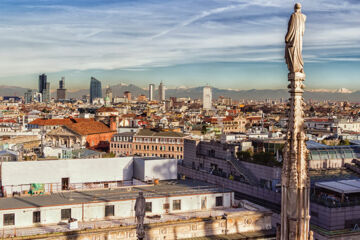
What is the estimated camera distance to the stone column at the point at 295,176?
658cm

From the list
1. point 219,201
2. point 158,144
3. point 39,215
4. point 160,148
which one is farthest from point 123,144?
point 39,215

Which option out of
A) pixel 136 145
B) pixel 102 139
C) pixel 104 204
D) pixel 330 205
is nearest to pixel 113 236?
pixel 104 204

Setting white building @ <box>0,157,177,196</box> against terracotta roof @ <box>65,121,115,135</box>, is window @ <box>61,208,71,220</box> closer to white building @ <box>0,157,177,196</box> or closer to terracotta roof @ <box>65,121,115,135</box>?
white building @ <box>0,157,177,196</box>

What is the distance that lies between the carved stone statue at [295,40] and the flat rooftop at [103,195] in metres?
16.1

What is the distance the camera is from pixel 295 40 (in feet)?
21.9

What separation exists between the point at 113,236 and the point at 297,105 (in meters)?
13.9

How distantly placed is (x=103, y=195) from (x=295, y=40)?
1765cm

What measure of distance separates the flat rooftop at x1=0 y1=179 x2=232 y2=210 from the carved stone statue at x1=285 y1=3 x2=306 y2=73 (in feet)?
52.9

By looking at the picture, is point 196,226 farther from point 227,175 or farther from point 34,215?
point 227,175

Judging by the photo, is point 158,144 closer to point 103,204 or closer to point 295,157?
point 103,204

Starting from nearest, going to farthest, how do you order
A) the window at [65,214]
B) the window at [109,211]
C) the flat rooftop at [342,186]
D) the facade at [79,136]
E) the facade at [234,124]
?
the window at [65,214]
the window at [109,211]
the flat rooftop at [342,186]
the facade at [79,136]
the facade at [234,124]

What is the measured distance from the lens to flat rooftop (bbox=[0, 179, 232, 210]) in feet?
69.7

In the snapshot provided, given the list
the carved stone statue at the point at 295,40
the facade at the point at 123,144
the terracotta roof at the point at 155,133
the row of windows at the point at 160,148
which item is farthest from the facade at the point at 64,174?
the facade at the point at 123,144

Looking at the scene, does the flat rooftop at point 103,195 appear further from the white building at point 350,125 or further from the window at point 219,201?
the white building at point 350,125
